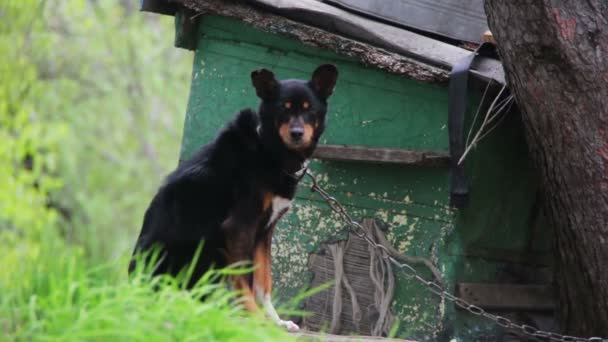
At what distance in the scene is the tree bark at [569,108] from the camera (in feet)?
16.1

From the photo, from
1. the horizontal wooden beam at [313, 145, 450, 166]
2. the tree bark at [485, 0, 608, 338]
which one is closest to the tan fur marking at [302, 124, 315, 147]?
the horizontal wooden beam at [313, 145, 450, 166]

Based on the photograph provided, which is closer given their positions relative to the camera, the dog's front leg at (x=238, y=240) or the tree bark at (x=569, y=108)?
the tree bark at (x=569, y=108)

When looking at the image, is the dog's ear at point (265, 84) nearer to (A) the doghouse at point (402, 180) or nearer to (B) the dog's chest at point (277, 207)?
(B) the dog's chest at point (277, 207)

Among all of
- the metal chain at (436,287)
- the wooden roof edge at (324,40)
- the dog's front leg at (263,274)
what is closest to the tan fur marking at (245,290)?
the dog's front leg at (263,274)

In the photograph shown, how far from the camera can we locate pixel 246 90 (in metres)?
6.61

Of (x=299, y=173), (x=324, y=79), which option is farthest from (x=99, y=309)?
(x=324, y=79)

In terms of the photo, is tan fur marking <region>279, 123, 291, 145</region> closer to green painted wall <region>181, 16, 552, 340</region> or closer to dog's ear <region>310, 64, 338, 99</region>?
dog's ear <region>310, 64, 338, 99</region>

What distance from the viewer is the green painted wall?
5.93 meters

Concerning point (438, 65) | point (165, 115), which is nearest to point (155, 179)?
point (165, 115)

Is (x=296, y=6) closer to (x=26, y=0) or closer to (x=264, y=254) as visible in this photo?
(x=264, y=254)

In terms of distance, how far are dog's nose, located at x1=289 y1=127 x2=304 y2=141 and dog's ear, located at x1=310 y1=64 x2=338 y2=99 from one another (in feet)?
1.04

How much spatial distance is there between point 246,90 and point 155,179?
9447mm

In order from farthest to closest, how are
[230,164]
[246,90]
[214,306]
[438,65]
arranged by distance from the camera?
[246,90], [438,65], [230,164], [214,306]

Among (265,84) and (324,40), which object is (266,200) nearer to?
(265,84)
